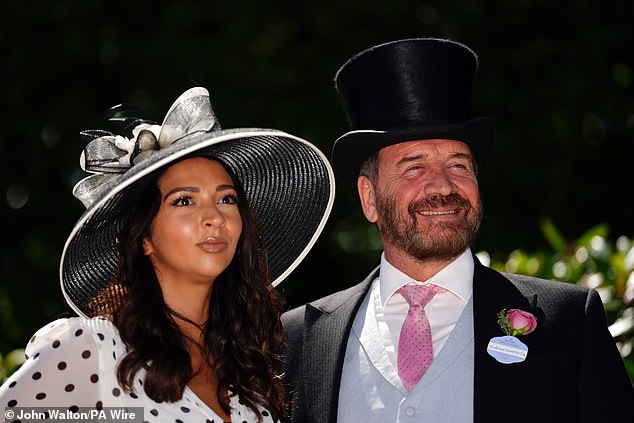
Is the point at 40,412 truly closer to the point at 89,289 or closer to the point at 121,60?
the point at 89,289

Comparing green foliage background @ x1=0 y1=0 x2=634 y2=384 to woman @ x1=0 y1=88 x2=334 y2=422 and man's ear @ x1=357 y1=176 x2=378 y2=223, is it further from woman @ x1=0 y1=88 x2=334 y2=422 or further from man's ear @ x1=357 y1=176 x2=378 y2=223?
woman @ x1=0 y1=88 x2=334 y2=422

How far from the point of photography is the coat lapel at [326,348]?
3508 millimetres

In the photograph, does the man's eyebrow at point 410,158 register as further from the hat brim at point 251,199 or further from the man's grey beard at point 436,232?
the hat brim at point 251,199

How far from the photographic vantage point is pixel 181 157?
3.34m

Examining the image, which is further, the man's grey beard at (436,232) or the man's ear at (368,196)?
the man's ear at (368,196)

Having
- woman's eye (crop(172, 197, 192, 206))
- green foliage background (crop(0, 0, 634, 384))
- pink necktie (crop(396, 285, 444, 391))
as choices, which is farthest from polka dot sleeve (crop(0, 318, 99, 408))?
green foliage background (crop(0, 0, 634, 384))

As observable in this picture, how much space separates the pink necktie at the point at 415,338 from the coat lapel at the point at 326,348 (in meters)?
0.19

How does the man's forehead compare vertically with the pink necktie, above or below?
above

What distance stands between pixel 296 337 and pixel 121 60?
3.35 metres

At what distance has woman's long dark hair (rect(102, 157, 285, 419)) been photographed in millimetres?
3176

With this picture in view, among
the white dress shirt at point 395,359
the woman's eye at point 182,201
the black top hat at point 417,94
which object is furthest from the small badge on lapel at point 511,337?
the woman's eye at point 182,201

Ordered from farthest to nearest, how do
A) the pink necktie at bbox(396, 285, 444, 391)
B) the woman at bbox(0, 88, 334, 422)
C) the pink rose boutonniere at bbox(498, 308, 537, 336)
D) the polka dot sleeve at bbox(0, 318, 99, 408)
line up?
1. the pink necktie at bbox(396, 285, 444, 391)
2. the pink rose boutonniere at bbox(498, 308, 537, 336)
3. the woman at bbox(0, 88, 334, 422)
4. the polka dot sleeve at bbox(0, 318, 99, 408)

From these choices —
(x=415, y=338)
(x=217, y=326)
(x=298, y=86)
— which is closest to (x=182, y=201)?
(x=217, y=326)

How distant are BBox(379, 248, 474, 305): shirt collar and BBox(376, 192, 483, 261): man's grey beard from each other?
2.0 inches
